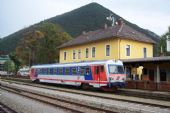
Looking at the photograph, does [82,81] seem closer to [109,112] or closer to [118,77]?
[118,77]

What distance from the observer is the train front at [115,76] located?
89.8 feet

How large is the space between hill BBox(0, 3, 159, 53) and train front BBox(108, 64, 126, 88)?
350ft

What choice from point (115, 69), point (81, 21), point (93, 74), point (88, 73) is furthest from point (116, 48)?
point (81, 21)

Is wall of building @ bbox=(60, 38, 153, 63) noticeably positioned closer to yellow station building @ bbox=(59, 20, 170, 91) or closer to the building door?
yellow station building @ bbox=(59, 20, 170, 91)

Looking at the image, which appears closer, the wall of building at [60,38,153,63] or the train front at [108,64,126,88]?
the train front at [108,64,126,88]

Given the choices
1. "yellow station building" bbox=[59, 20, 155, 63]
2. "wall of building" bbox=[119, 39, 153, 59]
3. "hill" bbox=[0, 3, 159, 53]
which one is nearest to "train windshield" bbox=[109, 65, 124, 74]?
"yellow station building" bbox=[59, 20, 155, 63]

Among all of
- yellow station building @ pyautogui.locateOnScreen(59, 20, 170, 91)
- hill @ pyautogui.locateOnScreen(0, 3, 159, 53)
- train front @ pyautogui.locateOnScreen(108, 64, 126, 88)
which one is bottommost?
train front @ pyautogui.locateOnScreen(108, 64, 126, 88)

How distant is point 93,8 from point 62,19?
16.8 meters

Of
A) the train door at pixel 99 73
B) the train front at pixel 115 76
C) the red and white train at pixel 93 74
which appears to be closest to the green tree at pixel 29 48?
the red and white train at pixel 93 74

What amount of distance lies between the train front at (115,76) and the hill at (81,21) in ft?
350

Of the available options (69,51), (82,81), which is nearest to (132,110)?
(82,81)

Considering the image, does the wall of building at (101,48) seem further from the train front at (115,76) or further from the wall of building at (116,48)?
the train front at (115,76)

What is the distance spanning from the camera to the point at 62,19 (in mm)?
166750

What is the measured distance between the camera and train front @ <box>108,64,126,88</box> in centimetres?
2737
